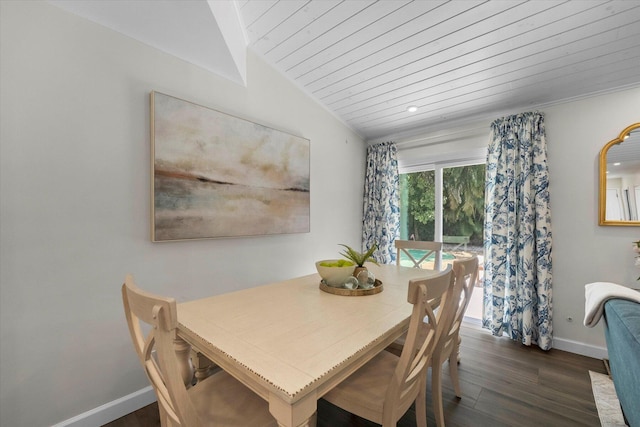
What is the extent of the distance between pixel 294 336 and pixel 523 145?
2.78 m

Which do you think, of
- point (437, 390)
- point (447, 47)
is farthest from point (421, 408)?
point (447, 47)

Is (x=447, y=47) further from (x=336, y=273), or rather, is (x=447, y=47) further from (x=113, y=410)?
(x=113, y=410)

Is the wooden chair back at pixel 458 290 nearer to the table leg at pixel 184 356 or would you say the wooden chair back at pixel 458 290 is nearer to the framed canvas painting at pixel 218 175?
the table leg at pixel 184 356

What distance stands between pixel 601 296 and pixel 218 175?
8.21 feet

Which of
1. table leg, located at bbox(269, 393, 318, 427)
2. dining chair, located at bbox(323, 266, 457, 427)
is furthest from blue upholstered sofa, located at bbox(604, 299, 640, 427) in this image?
table leg, located at bbox(269, 393, 318, 427)

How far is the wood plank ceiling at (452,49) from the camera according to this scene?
1.64 meters

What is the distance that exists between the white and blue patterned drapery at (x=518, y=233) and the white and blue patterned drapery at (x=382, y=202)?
1055 millimetres

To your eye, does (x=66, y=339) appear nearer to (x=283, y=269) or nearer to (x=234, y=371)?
(x=234, y=371)

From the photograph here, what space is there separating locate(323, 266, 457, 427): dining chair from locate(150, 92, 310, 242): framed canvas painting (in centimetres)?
140

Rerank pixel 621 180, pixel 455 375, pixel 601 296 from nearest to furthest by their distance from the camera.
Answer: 1. pixel 601 296
2. pixel 455 375
3. pixel 621 180

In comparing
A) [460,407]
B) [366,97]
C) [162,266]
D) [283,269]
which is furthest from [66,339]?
[366,97]

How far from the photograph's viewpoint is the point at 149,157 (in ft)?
5.64

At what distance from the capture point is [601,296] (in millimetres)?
1446

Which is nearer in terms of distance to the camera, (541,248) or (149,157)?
(149,157)
